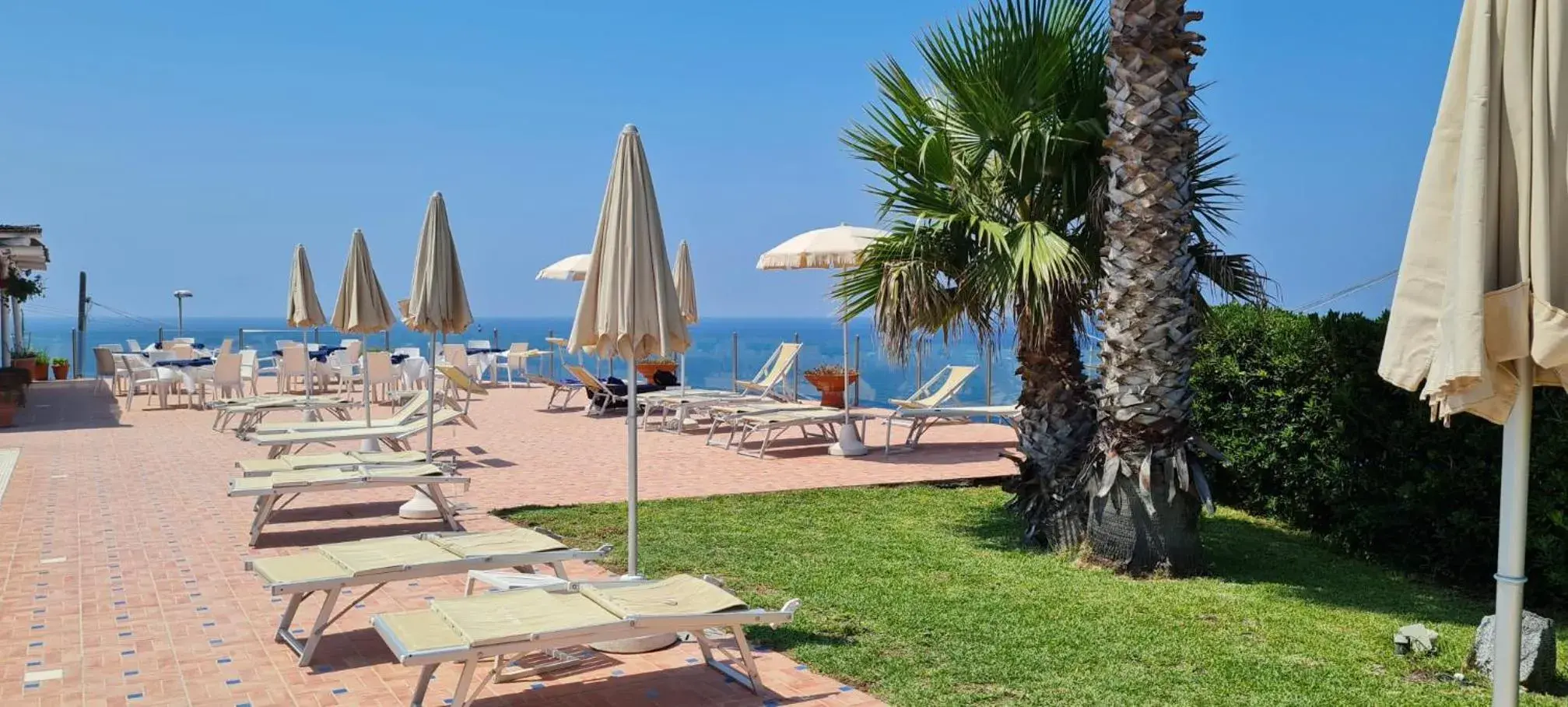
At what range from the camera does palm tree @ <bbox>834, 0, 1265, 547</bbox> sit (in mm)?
7195

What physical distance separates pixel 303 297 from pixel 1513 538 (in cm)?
1358

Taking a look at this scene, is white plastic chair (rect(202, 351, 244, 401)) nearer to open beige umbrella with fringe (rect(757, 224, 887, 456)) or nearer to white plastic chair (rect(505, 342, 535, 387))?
white plastic chair (rect(505, 342, 535, 387))

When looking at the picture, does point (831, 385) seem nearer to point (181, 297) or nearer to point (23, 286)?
point (23, 286)

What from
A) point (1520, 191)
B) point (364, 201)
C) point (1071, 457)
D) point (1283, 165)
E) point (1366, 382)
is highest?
point (364, 201)

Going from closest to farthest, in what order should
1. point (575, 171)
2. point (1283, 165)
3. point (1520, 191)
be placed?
point (1520, 191) < point (1283, 165) < point (575, 171)

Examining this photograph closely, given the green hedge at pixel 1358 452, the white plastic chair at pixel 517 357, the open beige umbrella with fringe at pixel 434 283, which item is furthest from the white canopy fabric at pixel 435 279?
the white plastic chair at pixel 517 357

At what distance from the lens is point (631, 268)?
5.30 m

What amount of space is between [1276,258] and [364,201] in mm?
121945

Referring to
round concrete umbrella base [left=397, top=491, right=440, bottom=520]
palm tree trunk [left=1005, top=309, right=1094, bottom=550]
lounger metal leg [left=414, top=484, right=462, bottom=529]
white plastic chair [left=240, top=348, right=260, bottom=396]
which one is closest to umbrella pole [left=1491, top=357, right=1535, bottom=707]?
palm tree trunk [left=1005, top=309, right=1094, bottom=550]

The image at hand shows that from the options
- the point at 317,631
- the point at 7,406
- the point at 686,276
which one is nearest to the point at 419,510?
the point at 317,631

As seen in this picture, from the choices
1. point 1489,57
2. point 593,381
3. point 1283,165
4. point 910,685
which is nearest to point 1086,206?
point 910,685

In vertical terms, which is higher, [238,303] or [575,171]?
[575,171]

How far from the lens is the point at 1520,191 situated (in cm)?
272

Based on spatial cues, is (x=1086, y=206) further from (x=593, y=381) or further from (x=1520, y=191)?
(x=593, y=381)
